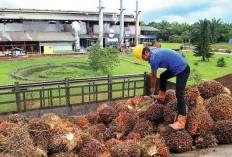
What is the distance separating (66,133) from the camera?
3.25m

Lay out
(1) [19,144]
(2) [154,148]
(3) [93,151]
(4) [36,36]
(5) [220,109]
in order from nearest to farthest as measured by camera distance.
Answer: (1) [19,144]
(3) [93,151]
(2) [154,148]
(5) [220,109]
(4) [36,36]

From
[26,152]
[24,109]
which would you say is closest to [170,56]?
[26,152]

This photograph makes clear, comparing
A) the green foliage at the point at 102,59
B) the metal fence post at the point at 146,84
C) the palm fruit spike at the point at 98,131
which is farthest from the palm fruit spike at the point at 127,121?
the green foliage at the point at 102,59

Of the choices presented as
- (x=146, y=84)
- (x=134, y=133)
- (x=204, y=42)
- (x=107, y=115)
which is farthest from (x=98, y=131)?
(x=204, y=42)

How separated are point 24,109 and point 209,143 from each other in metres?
7.14

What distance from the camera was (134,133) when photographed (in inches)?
151

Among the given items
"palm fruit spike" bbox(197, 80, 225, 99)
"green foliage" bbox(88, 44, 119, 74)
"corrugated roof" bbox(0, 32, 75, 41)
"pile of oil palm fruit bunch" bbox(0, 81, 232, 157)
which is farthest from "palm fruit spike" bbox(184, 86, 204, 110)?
"corrugated roof" bbox(0, 32, 75, 41)

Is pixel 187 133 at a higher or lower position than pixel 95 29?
lower

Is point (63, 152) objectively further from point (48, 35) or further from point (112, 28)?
point (112, 28)

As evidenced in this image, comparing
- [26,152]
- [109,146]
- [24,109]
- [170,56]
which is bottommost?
[24,109]

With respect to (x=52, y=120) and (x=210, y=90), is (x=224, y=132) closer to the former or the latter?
(x=210, y=90)

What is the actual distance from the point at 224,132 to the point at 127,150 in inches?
66.8

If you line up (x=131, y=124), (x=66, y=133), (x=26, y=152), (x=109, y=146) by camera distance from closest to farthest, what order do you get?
(x=26, y=152)
(x=66, y=133)
(x=109, y=146)
(x=131, y=124)

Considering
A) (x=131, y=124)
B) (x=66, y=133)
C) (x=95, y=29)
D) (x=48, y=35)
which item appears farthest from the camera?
(x=95, y=29)
